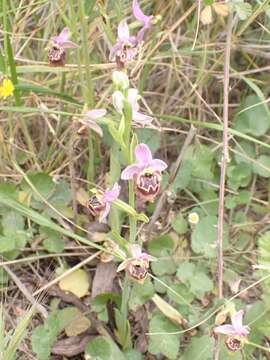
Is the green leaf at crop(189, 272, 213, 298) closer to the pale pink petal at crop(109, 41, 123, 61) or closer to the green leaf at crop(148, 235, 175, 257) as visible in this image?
the green leaf at crop(148, 235, 175, 257)

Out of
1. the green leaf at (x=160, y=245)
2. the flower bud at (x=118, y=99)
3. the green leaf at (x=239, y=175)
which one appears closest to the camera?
the flower bud at (x=118, y=99)

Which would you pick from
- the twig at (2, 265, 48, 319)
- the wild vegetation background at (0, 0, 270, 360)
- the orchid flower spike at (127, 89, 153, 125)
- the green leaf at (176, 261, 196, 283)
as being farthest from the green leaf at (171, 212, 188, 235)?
the orchid flower spike at (127, 89, 153, 125)

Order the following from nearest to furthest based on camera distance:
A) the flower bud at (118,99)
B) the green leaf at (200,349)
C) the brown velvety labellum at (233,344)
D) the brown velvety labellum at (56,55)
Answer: the flower bud at (118,99) < the brown velvety labellum at (233,344) < the green leaf at (200,349) < the brown velvety labellum at (56,55)

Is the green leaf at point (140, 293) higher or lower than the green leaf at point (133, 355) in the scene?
higher

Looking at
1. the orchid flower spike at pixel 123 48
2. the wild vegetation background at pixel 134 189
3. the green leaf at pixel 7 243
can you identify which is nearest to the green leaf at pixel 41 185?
the wild vegetation background at pixel 134 189

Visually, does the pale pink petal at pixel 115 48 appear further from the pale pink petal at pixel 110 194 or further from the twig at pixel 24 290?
the twig at pixel 24 290

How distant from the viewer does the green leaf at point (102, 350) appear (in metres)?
1.44

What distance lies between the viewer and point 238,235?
5.66ft

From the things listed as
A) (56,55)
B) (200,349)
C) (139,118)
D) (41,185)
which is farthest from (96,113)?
(200,349)

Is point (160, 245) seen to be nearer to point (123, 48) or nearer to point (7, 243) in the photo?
point (7, 243)

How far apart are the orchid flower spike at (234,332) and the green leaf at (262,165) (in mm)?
531

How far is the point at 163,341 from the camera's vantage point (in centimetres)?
144

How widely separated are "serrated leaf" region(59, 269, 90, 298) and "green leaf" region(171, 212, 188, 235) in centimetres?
22

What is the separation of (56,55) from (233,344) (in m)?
0.67
